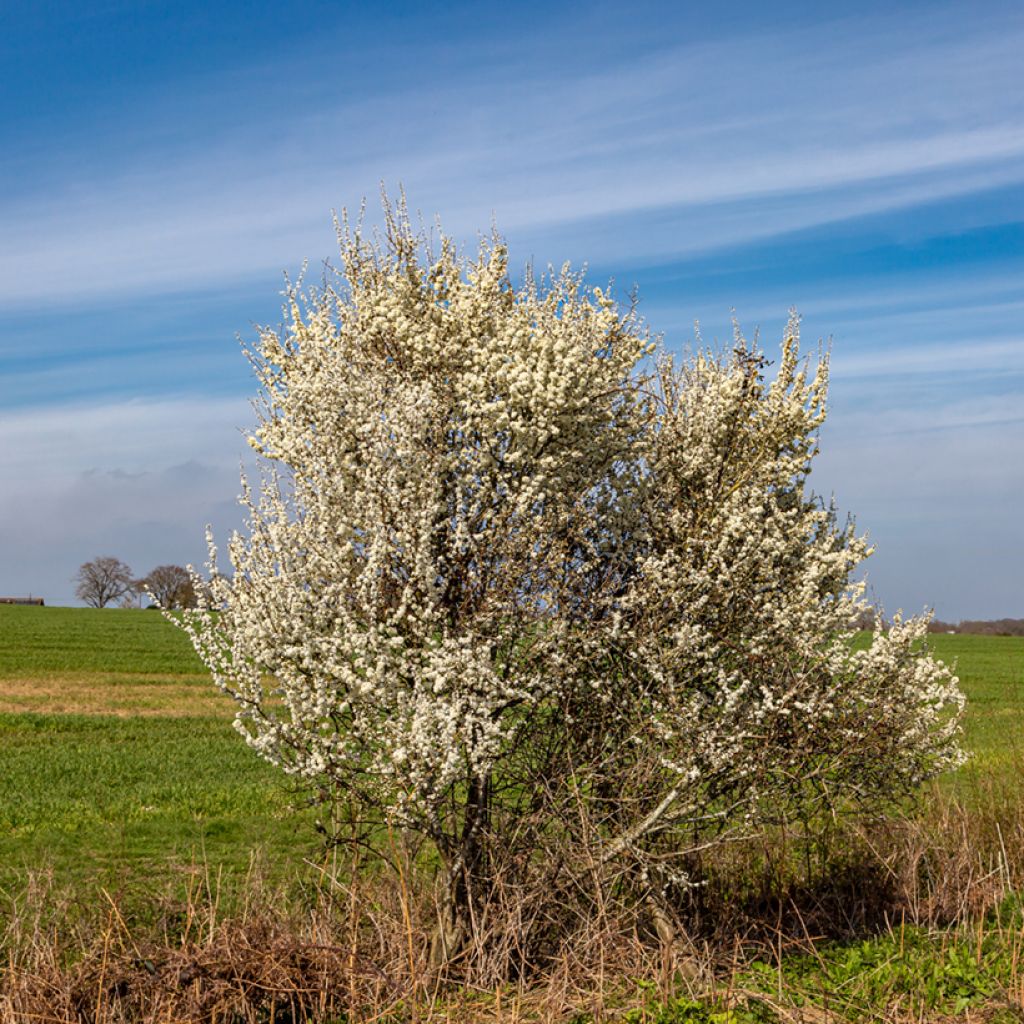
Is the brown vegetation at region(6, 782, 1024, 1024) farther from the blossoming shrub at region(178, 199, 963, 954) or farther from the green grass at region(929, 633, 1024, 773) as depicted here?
the green grass at region(929, 633, 1024, 773)

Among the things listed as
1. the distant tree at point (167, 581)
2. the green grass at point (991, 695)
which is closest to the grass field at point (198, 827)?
the green grass at point (991, 695)

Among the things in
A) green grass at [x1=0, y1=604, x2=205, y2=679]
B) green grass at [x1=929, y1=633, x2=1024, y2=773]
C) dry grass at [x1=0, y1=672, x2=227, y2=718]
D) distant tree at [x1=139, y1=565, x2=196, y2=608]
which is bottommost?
green grass at [x1=929, y1=633, x2=1024, y2=773]

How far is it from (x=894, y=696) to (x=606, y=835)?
3.19 metres

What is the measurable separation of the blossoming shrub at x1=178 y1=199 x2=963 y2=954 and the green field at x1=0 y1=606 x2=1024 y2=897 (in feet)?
4.09

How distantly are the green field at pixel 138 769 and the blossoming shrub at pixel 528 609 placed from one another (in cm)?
125

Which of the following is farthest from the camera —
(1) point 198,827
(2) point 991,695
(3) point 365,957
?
(2) point 991,695

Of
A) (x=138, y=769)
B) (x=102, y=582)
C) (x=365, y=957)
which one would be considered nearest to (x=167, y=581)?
(x=102, y=582)

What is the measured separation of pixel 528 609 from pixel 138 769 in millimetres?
17135

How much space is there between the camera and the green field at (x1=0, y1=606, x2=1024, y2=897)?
15.1 metres

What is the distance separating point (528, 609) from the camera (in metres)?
8.86

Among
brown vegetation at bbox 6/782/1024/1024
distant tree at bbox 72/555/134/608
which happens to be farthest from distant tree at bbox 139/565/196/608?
brown vegetation at bbox 6/782/1024/1024

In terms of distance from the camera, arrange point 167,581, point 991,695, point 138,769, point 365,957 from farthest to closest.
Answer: point 167,581 → point 991,695 → point 138,769 → point 365,957

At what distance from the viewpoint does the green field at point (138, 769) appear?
15.1m

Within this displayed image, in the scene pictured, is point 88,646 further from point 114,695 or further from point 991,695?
point 991,695
